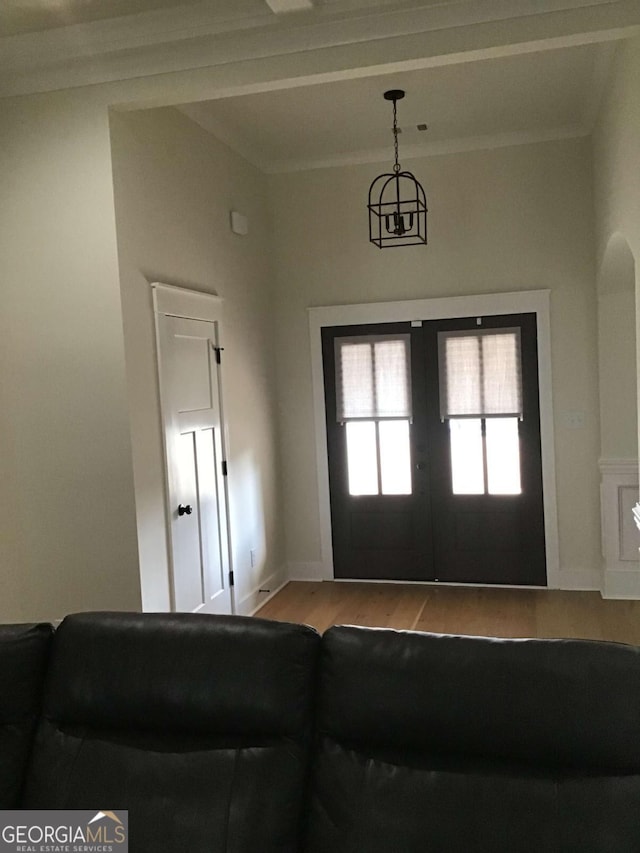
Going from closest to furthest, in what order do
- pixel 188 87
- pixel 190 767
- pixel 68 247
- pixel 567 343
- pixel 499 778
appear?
pixel 499 778
pixel 190 767
pixel 188 87
pixel 68 247
pixel 567 343

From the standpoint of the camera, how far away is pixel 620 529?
16.6 feet

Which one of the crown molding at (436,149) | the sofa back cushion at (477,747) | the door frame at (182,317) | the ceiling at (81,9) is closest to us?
the sofa back cushion at (477,747)

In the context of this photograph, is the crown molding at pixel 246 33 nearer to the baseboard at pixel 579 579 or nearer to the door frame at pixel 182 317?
the door frame at pixel 182 317

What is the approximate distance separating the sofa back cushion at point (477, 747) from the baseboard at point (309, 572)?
4.08 meters

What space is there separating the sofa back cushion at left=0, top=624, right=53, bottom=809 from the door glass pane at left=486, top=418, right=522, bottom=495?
12.7 feet

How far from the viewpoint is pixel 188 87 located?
3314mm

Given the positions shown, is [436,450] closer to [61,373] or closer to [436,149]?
[436,149]

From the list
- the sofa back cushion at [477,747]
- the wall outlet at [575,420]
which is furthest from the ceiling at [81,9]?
the wall outlet at [575,420]

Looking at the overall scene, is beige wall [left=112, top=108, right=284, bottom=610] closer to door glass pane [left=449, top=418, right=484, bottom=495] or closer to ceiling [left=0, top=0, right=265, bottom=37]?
ceiling [left=0, top=0, right=265, bottom=37]

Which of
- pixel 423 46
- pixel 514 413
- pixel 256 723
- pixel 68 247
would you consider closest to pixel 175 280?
pixel 68 247

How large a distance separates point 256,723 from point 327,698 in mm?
173

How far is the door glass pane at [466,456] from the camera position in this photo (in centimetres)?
538

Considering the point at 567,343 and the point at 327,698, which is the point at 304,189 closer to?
the point at 567,343

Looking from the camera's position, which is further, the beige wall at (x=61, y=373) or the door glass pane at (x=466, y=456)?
the door glass pane at (x=466, y=456)
